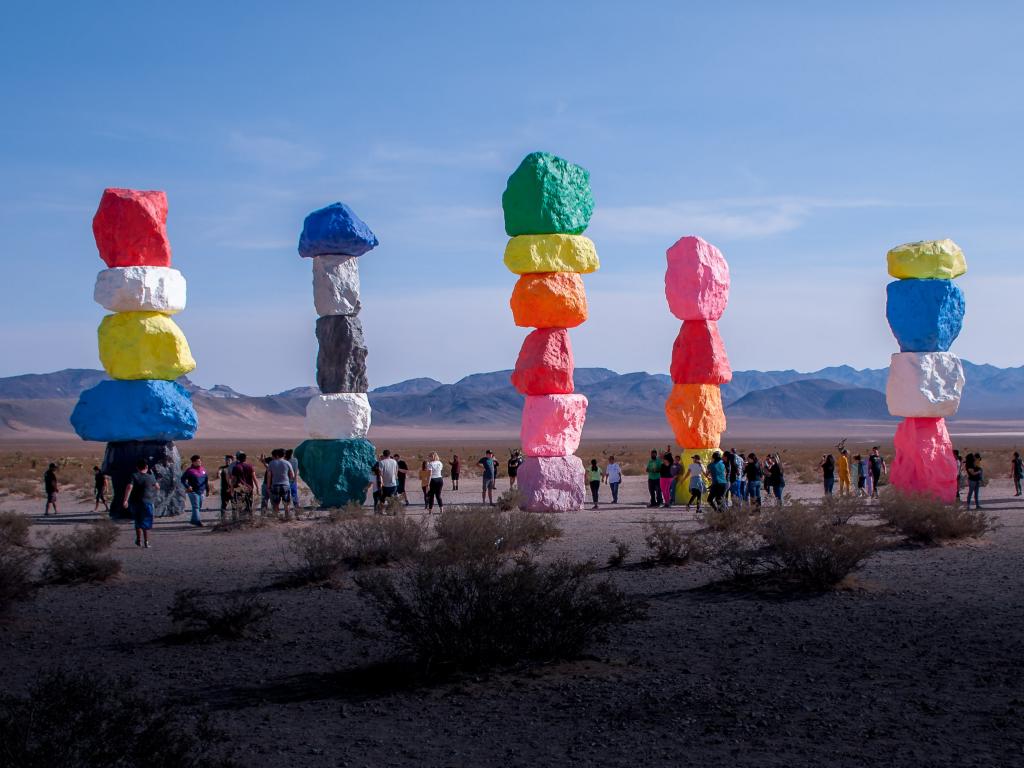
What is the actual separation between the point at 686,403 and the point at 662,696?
17262mm

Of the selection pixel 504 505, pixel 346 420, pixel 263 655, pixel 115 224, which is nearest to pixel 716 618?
pixel 263 655

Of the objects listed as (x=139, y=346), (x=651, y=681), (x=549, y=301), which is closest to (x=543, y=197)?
(x=549, y=301)

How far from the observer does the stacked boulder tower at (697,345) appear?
970 inches

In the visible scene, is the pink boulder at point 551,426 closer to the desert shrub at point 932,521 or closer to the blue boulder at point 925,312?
the blue boulder at point 925,312

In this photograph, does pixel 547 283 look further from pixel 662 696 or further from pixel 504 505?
pixel 662 696

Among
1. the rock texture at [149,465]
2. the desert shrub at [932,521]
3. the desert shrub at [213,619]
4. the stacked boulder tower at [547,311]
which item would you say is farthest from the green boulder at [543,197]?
the desert shrub at [213,619]

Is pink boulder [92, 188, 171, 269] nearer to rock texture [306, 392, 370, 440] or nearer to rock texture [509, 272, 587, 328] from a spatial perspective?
rock texture [306, 392, 370, 440]

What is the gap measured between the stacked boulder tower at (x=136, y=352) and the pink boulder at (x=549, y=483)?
255 inches

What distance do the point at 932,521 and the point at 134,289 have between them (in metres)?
15.0

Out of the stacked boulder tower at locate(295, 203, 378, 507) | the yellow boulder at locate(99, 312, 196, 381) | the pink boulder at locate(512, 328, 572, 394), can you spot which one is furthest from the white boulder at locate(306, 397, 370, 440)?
the pink boulder at locate(512, 328, 572, 394)

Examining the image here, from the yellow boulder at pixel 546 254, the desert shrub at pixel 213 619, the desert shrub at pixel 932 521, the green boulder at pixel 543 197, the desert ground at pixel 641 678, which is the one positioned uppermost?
the green boulder at pixel 543 197

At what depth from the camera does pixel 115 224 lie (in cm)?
2222

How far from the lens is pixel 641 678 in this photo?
8.27m

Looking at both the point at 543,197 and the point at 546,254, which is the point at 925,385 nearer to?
the point at 546,254
